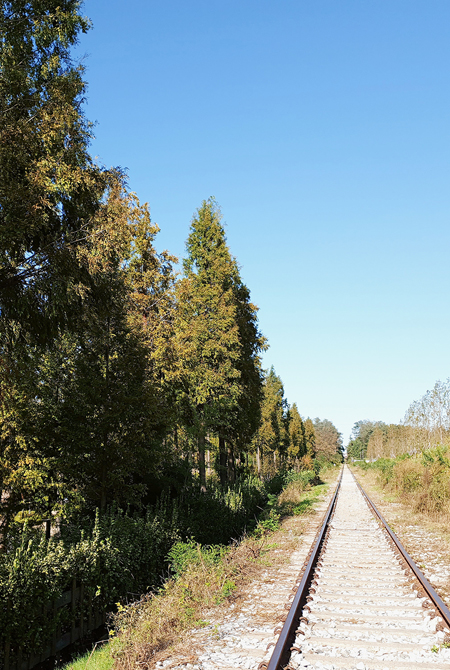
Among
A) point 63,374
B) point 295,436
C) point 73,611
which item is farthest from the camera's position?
point 295,436

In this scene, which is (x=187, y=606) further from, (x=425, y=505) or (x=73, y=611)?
(x=425, y=505)

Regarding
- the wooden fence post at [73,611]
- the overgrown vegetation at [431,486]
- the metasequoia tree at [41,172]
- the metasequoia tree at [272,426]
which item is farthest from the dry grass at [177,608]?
the metasequoia tree at [272,426]

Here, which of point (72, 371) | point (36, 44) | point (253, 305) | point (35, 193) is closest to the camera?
point (35, 193)

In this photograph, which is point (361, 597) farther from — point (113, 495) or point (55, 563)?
point (113, 495)

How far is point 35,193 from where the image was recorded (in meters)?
A: 8.43

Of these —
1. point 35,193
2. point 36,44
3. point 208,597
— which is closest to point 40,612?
point 208,597

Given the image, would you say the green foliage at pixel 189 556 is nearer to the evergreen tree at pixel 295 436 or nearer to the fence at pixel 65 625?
the fence at pixel 65 625

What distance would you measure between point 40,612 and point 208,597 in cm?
234

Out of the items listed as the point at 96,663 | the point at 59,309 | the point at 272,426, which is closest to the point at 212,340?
the point at 59,309

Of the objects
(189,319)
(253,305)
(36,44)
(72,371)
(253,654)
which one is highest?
(36,44)

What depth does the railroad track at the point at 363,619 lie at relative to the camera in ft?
15.4

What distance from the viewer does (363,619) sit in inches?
231

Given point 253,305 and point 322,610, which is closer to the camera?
point 322,610

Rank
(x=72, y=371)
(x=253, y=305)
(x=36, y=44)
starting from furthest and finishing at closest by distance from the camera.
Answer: (x=253, y=305) → (x=72, y=371) → (x=36, y=44)
